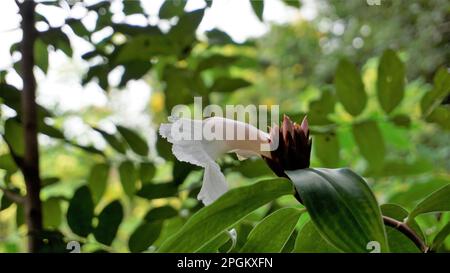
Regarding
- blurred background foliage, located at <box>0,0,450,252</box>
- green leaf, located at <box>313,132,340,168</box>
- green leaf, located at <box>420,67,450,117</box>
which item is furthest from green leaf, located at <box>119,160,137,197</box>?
green leaf, located at <box>420,67,450,117</box>

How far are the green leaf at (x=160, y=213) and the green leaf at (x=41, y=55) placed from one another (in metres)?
0.18

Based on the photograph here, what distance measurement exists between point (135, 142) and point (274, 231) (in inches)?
12.7

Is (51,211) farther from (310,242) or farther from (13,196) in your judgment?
(310,242)

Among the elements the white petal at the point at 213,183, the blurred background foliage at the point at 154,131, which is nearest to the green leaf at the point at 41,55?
the blurred background foliage at the point at 154,131

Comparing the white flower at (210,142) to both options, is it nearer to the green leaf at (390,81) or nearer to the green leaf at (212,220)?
the green leaf at (212,220)

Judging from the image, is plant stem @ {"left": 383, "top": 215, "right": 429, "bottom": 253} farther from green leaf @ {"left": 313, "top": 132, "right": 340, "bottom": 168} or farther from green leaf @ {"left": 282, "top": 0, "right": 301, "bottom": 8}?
green leaf @ {"left": 282, "top": 0, "right": 301, "bottom": 8}

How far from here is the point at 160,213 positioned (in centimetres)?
55

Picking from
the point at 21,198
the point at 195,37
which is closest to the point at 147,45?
the point at 195,37

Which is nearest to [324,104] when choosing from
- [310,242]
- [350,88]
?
[350,88]

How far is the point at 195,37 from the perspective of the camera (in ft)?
2.24

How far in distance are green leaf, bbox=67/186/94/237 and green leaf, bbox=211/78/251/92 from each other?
0.86 ft

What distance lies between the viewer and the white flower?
1.02 ft
